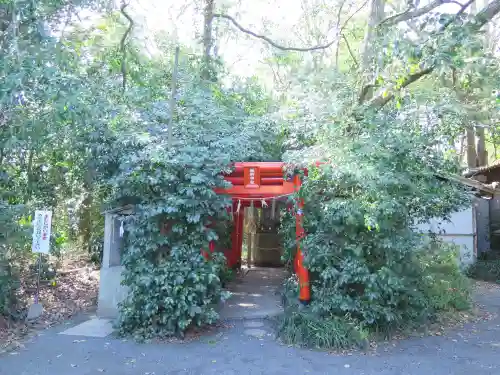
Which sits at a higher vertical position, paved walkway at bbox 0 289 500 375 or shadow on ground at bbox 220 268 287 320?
shadow on ground at bbox 220 268 287 320

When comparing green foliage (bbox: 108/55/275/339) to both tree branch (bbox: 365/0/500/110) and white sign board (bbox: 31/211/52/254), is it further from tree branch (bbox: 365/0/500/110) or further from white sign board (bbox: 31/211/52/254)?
tree branch (bbox: 365/0/500/110)

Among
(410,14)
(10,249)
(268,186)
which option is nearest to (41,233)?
(10,249)

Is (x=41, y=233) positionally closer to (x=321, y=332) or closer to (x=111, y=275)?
(x=111, y=275)

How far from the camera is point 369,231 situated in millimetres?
6797

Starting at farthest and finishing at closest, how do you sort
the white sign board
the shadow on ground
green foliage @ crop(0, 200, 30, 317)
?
the shadow on ground, the white sign board, green foliage @ crop(0, 200, 30, 317)

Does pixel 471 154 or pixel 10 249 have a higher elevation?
pixel 471 154

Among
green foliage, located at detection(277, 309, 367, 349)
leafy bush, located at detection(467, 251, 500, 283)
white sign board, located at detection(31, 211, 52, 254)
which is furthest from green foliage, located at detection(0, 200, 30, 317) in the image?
leafy bush, located at detection(467, 251, 500, 283)

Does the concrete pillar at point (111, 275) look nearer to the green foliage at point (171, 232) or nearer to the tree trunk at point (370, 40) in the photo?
the green foliage at point (171, 232)

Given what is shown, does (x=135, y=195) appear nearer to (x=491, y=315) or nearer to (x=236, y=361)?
(x=236, y=361)

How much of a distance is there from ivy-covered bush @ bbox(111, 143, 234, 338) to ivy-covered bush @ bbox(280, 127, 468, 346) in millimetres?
1414

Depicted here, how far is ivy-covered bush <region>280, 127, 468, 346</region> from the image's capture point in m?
6.38

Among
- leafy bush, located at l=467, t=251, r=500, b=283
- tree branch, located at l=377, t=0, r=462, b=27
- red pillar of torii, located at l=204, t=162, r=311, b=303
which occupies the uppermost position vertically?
tree branch, located at l=377, t=0, r=462, b=27

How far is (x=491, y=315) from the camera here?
8.59 meters

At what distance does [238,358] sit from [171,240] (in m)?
2.13
